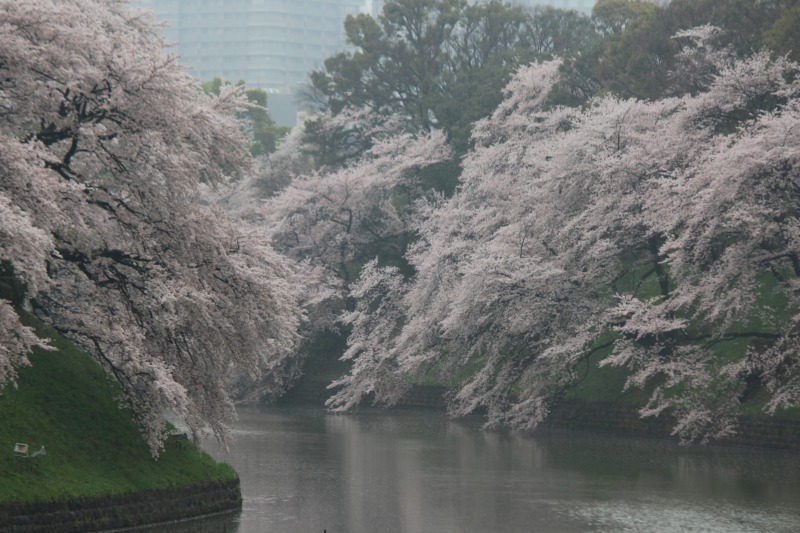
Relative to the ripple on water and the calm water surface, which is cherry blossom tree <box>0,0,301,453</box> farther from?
the ripple on water

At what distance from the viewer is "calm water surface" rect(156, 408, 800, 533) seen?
25562 millimetres

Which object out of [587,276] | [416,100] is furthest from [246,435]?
[416,100]

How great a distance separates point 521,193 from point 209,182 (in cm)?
2479

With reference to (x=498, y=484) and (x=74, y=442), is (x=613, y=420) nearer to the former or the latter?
(x=498, y=484)

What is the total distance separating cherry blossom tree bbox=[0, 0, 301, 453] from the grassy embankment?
1.98 feet

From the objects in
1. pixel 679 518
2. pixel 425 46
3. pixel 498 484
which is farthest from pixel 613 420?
pixel 425 46

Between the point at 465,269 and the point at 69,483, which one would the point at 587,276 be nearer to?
the point at 465,269

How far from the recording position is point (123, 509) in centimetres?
2352

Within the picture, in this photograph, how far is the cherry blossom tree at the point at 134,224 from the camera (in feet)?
83.0

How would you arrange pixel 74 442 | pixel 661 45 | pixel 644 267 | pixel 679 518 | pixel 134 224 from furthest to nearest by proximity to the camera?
pixel 661 45 < pixel 644 267 < pixel 134 224 < pixel 679 518 < pixel 74 442

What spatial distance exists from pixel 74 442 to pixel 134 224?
16.4 ft

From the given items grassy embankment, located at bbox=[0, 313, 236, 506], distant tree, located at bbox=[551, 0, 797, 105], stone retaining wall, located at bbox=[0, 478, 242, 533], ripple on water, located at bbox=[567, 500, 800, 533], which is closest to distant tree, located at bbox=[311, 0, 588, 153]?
distant tree, located at bbox=[551, 0, 797, 105]

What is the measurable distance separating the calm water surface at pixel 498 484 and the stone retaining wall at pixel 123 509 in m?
0.57

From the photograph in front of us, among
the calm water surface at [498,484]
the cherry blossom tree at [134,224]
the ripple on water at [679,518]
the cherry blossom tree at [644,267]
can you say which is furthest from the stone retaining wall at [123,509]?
the cherry blossom tree at [644,267]
